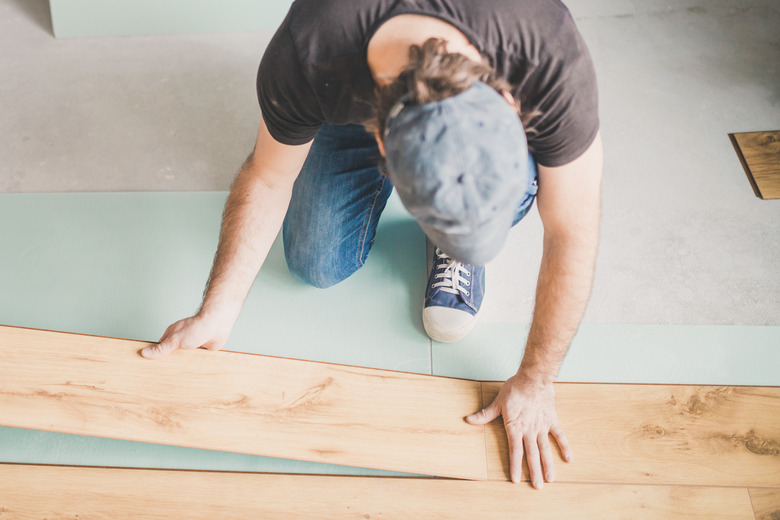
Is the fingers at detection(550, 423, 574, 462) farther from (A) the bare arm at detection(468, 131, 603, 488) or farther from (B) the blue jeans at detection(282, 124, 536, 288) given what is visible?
(B) the blue jeans at detection(282, 124, 536, 288)

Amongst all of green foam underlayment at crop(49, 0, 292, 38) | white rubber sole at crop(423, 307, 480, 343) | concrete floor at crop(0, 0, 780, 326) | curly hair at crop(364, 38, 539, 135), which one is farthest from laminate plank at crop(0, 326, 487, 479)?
green foam underlayment at crop(49, 0, 292, 38)

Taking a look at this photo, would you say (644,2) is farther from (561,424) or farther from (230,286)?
(230,286)

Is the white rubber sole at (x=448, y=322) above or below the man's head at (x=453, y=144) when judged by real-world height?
below

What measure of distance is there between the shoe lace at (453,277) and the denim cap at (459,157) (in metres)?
0.79

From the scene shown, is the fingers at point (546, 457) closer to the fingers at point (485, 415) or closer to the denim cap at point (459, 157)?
the fingers at point (485, 415)

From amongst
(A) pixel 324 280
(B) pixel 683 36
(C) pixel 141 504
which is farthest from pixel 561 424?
(B) pixel 683 36

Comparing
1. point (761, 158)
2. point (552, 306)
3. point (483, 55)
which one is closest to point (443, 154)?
point (483, 55)

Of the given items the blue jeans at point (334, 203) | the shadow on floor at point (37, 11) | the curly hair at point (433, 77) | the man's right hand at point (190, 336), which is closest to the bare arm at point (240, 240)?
the man's right hand at point (190, 336)

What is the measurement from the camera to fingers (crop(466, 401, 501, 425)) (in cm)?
143

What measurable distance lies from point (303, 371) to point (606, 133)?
1.55 meters

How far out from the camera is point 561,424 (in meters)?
1.43

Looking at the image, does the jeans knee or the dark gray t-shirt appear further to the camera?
the jeans knee

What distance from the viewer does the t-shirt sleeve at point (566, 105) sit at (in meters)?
1.03

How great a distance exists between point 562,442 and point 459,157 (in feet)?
2.94
